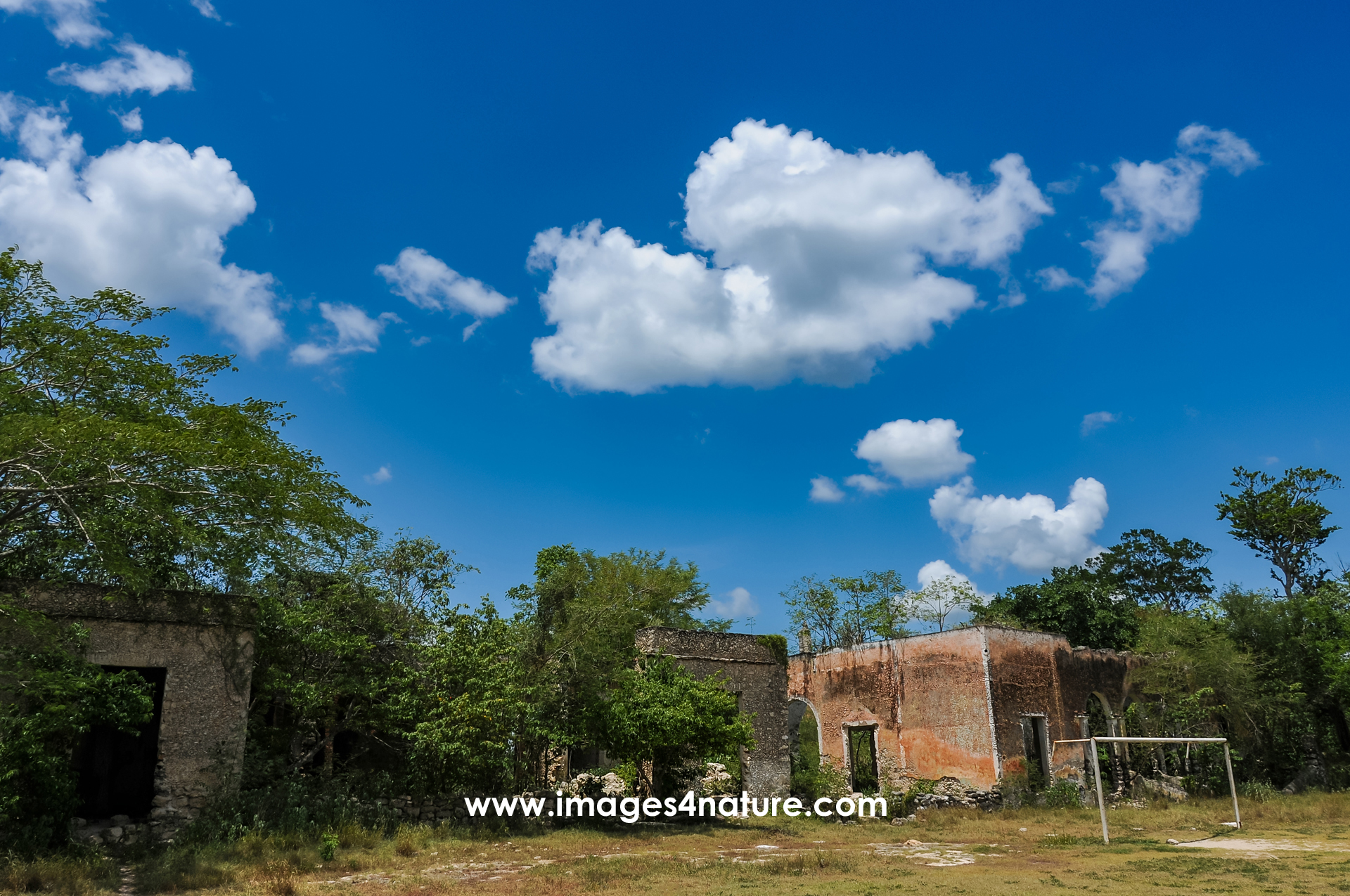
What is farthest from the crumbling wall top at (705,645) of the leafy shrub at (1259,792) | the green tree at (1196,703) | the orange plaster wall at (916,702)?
the leafy shrub at (1259,792)

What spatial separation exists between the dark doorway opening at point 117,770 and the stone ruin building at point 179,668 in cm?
368

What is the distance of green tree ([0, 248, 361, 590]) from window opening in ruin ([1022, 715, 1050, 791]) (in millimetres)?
18570

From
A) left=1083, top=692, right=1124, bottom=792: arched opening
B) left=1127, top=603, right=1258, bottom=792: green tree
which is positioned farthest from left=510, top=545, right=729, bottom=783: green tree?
left=1127, top=603, right=1258, bottom=792: green tree

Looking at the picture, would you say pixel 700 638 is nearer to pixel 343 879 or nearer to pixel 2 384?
pixel 343 879

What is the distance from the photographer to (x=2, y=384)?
1276 centimetres

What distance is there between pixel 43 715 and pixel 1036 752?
23.5m

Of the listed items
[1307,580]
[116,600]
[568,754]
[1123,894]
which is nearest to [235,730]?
[116,600]

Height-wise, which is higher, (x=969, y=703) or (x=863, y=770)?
(x=969, y=703)

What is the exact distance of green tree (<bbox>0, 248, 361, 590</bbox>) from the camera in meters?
12.2

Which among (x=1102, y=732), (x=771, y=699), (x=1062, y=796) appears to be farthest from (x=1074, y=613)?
(x=771, y=699)

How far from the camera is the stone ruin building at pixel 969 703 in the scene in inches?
868

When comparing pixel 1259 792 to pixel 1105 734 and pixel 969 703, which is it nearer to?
pixel 1105 734

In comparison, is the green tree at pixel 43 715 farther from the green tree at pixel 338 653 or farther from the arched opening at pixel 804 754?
the arched opening at pixel 804 754

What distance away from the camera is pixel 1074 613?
94.5 feet
